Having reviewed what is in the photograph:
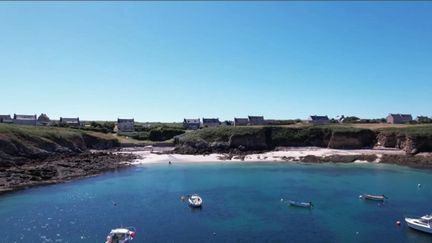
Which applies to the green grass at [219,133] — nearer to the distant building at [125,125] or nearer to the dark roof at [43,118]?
the distant building at [125,125]

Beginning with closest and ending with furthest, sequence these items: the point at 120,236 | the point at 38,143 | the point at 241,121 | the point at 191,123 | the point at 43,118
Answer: the point at 120,236 < the point at 38,143 < the point at 241,121 < the point at 43,118 < the point at 191,123

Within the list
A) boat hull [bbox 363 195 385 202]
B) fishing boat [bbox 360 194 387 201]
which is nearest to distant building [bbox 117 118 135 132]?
fishing boat [bbox 360 194 387 201]

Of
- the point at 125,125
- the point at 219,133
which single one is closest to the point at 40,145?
the point at 219,133

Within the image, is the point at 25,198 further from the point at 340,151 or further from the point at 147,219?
the point at 340,151

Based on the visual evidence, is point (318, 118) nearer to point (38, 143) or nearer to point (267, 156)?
point (267, 156)

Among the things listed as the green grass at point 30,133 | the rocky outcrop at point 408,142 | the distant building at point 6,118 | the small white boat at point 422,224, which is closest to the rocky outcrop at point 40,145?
the green grass at point 30,133

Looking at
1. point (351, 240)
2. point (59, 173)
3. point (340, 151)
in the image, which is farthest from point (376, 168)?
point (59, 173)

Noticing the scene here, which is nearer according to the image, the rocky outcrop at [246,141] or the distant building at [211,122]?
the rocky outcrop at [246,141]
